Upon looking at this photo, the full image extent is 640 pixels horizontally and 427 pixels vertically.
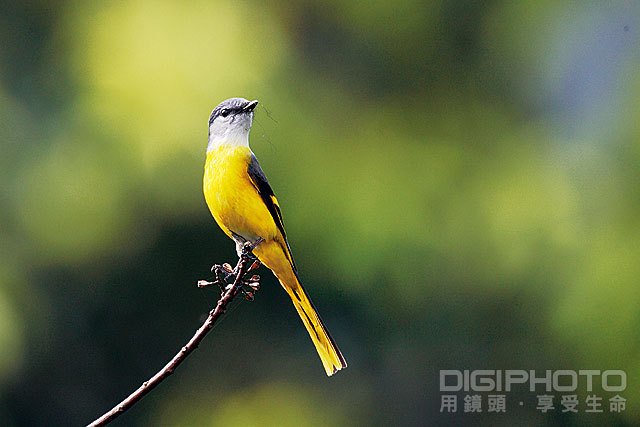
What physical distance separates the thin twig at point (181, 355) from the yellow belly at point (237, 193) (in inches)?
20.3

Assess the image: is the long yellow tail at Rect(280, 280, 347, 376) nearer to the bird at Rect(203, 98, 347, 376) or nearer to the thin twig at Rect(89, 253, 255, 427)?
the bird at Rect(203, 98, 347, 376)

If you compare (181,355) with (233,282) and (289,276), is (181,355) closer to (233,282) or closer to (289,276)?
(233,282)

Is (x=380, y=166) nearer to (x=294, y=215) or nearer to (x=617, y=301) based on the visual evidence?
(x=294, y=215)

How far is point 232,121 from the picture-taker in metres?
2.11

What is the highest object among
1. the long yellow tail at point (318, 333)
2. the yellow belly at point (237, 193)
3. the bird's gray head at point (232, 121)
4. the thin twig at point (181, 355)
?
the bird's gray head at point (232, 121)

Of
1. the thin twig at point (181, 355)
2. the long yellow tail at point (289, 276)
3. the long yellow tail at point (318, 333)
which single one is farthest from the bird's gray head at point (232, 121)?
the thin twig at point (181, 355)

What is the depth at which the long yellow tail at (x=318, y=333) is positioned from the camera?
198 cm

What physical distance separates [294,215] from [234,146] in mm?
6224

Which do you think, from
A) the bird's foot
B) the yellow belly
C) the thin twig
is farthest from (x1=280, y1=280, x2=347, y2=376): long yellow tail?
the thin twig

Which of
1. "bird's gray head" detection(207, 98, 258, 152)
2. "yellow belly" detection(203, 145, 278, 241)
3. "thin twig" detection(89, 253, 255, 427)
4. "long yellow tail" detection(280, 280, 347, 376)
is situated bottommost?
"long yellow tail" detection(280, 280, 347, 376)

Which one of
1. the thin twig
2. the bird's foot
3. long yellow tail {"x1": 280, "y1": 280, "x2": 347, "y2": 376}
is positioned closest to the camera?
the thin twig

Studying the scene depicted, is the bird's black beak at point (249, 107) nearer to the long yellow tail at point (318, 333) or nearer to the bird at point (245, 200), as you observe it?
the bird at point (245, 200)

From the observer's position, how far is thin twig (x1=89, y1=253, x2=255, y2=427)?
1214 millimetres

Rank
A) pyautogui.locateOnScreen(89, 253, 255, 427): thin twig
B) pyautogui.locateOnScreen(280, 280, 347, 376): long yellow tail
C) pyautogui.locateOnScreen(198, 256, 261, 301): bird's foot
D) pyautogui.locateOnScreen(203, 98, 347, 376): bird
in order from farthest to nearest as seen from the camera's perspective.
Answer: pyautogui.locateOnScreen(203, 98, 347, 376): bird < pyautogui.locateOnScreen(280, 280, 347, 376): long yellow tail < pyautogui.locateOnScreen(198, 256, 261, 301): bird's foot < pyautogui.locateOnScreen(89, 253, 255, 427): thin twig
